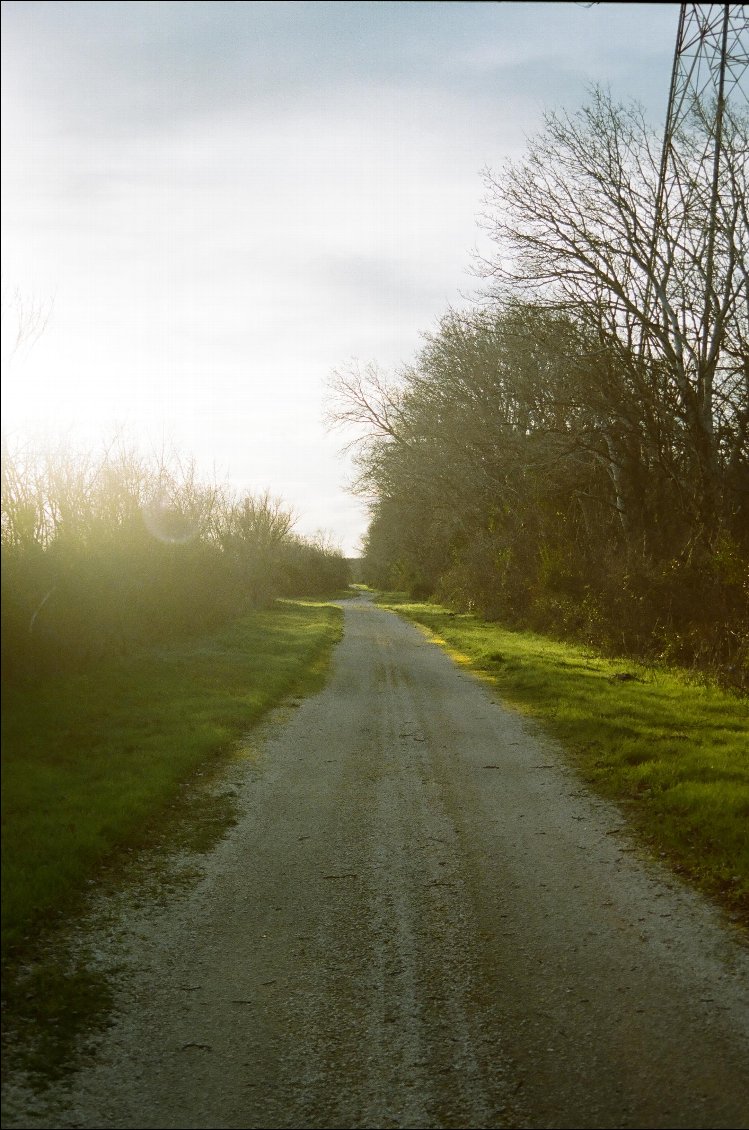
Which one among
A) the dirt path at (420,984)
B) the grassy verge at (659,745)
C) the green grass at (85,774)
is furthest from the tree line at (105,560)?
the grassy verge at (659,745)

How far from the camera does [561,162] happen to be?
18.9 metres

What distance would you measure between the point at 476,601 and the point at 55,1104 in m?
31.5

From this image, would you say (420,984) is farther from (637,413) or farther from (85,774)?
(637,413)

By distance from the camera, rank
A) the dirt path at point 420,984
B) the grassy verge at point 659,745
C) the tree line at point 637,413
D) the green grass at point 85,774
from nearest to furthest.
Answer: the green grass at point 85,774 < the dirt path at point 420,984 < the grassy verge at point 659,745 < the tree line at point 637,413

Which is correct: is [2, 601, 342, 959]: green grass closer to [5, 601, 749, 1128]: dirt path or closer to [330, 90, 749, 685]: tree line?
[5, 601, 749, 1128]: dirt path

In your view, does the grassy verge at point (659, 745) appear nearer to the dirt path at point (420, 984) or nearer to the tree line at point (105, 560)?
the dirt path at point (420, 984)

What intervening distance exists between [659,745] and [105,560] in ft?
22.5

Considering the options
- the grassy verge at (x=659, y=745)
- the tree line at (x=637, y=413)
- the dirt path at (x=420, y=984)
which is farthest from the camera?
the tree line at (x=637, y=413)

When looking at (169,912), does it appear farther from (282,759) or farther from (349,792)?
(282,759)

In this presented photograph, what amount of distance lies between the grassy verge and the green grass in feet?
12.6

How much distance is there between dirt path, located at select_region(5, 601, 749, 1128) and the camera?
140 inches

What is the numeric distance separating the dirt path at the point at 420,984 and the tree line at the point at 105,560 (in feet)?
5.88

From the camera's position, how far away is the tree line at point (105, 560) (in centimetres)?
364

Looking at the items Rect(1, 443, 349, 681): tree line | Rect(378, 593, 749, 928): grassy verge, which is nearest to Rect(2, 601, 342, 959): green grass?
Rect(1, 443, 349, 681): tree line
